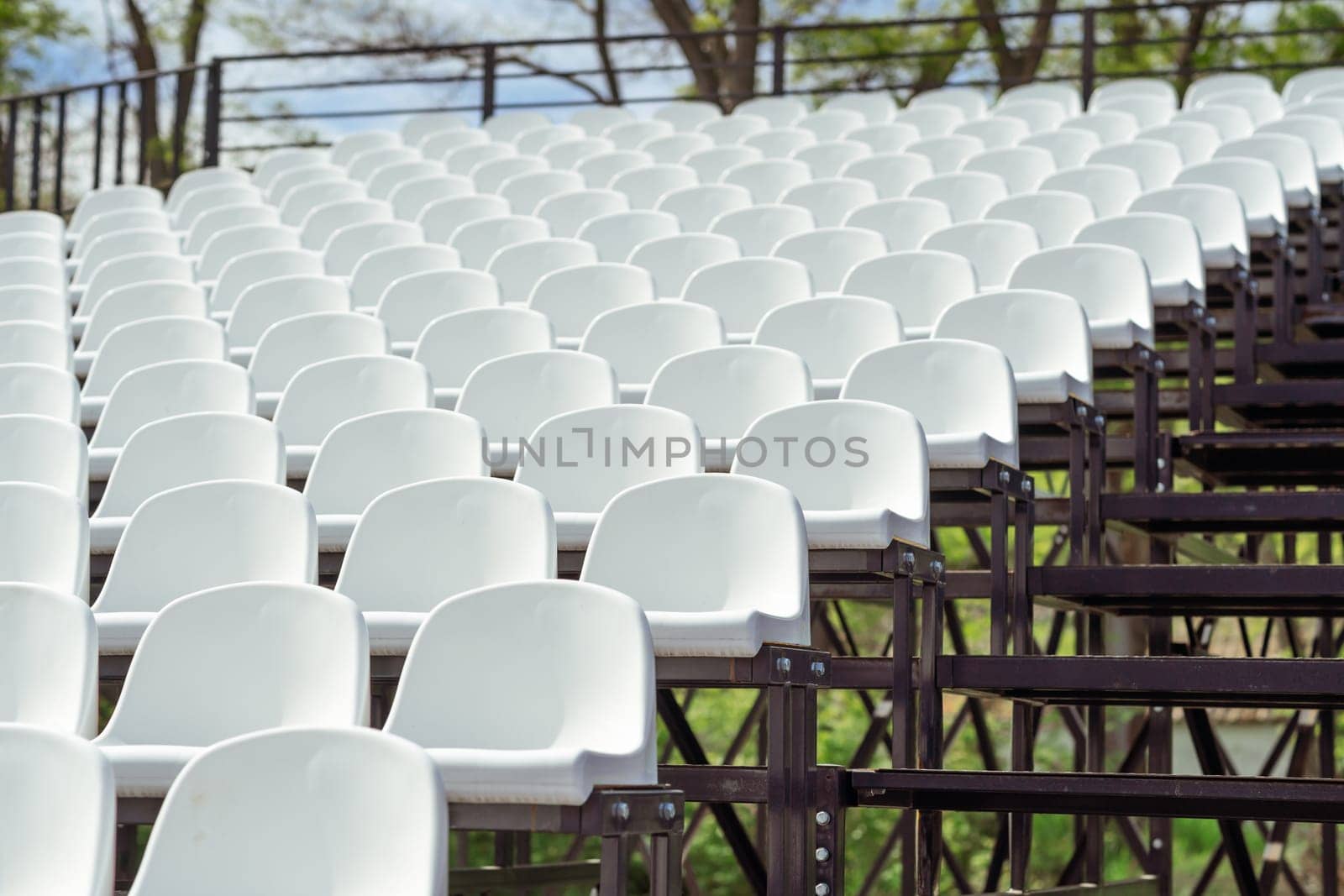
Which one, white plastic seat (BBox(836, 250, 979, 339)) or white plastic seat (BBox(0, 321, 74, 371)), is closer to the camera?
white plastic seat (BBox(836, 250, 979, 339))

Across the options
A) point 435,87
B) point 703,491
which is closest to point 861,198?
point 703,491

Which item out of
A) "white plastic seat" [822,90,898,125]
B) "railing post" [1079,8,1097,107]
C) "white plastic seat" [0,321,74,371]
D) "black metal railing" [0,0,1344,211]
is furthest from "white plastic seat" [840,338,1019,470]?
"black metal railing" [0,0,1344,211]

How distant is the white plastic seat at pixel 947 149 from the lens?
24.2 ft

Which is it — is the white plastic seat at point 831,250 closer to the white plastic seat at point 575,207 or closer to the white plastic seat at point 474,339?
the white plastic seat at point 474,339

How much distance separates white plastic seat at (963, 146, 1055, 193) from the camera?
6.82 m

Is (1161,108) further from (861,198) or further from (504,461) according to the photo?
(504,461)

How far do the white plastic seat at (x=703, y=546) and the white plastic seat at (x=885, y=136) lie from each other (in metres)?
4.84

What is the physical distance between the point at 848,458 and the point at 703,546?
566mm

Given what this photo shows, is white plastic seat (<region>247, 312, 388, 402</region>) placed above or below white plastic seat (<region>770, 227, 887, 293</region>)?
below

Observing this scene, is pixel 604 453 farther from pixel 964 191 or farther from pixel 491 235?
pixel 964 191

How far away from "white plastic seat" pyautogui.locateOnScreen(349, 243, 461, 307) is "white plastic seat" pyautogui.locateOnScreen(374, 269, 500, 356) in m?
0.38

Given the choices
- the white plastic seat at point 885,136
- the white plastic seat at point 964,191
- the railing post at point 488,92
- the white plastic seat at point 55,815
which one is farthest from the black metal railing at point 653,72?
the white plastic seat at point 55,815

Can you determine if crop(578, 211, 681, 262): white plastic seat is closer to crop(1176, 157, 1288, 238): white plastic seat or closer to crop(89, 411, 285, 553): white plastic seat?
crop(1176, 157, 1288, 238): white plastic seat

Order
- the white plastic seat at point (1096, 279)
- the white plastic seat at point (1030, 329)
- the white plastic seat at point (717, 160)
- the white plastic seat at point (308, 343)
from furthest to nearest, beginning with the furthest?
the white plastic seat at point (717, 160), the white plastic seat at point (308, 343), the white plastic seat at point (1096, 279), the white plastic seat at point (1030, 329)
